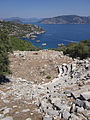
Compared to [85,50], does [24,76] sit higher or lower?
lower

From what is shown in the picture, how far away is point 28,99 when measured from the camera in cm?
1235

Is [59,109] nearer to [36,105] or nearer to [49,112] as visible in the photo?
[49,112]

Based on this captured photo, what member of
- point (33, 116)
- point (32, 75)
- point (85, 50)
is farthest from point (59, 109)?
point (85, 50)

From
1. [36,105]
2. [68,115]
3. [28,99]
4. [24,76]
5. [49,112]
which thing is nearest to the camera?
[68,115]

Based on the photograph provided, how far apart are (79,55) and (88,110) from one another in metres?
20.2

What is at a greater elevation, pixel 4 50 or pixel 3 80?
pixel 4 50

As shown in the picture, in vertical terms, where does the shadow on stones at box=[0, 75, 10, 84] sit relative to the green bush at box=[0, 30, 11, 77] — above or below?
A: below

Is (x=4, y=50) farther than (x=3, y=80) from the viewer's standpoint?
No

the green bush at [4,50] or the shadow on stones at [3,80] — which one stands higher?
the green bush at [4,50]

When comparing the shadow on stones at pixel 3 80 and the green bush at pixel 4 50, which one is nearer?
the green bush at pixel 4 50

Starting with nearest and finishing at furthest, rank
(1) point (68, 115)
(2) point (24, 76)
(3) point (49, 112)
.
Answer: (1) point (68, 115)
(3) point (49, 112)
(2) point (24, 76)

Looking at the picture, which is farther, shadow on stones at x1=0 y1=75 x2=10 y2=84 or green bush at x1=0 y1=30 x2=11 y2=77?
shadow on stones at x1=0 y1=75 x2=10 y2=84

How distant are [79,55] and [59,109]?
20112 mm

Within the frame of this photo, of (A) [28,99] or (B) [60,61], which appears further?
(B) [60,61]
